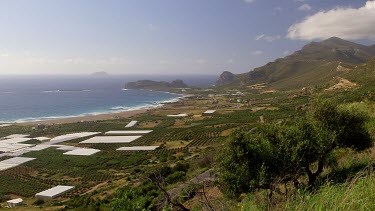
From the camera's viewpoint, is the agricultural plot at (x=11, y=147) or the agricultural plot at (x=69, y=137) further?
the agricultural plot at (x=69, y=137)

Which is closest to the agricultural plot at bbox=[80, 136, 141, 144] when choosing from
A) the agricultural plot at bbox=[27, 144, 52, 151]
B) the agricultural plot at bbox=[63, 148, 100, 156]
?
the agricultural plot at bbox=[63, 148, 100, 156]

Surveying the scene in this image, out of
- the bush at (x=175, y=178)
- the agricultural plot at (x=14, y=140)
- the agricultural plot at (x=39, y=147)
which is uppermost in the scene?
the bush at (x=175, y=178)

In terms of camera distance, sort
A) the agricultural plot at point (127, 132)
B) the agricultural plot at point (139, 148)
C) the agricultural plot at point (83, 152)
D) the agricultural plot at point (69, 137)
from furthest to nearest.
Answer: the agricultural plot at point (127, 132), the agricultural plot at point (69, 137), the agricultural plot at point (139, 148), the agricultural plot at point (83, 152)

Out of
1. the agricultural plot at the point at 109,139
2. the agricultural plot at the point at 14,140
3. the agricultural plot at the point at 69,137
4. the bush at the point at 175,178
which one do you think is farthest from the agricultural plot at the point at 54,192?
the agricultural plot at the point at 14,140

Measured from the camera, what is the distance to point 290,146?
15203 millimetres

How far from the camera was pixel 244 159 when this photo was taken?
15.4m

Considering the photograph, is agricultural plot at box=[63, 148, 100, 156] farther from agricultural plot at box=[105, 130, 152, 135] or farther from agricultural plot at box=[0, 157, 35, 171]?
agricultural plot at box=[105, 130, 152, 135]

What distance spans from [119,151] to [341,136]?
5588cm

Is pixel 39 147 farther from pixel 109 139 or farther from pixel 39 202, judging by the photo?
pixel 39 202

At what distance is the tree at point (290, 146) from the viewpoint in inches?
566

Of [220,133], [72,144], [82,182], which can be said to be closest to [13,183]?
[82,182]

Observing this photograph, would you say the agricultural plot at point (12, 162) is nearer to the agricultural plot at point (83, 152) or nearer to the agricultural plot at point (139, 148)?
the agricultural plot at point (83, 152)

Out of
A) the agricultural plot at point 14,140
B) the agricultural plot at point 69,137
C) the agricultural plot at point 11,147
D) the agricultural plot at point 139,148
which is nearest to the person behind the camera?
the agricultural plot at point 139,148

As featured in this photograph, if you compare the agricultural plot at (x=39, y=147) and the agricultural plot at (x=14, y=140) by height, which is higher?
the agricultural plot at (x=14, y=140)
